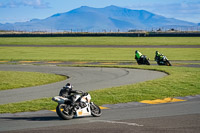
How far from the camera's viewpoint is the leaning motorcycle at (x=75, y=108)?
510 inches

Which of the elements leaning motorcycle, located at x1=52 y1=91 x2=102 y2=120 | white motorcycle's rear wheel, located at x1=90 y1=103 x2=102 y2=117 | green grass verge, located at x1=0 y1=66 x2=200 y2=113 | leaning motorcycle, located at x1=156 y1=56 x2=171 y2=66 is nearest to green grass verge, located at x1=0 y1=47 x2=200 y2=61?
leaning motorcycle, located at x1=156 y1=56 x2=171 y2=66

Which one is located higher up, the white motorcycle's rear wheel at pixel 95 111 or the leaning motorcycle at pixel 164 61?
the white motorcycle's rear wheel at pixel 95 111

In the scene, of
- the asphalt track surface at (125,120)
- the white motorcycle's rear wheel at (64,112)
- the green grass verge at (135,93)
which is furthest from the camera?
the green grass verge at (135,93)

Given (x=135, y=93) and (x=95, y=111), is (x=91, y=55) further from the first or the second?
(x=95, y=111)

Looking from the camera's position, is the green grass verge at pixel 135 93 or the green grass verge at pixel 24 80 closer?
the green grass verge at pixel 135 93

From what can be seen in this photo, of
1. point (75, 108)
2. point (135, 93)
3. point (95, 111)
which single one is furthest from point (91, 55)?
point (75, 108)

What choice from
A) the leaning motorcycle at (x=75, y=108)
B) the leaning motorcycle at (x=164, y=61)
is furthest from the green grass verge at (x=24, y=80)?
the leaning motorcycle at (x=164, y=61)

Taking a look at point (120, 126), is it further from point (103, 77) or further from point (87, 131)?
point (103, 77)

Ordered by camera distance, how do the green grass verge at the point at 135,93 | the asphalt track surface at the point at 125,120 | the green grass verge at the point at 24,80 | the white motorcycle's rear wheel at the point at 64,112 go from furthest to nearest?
the green grass verge at the point at 24,80
the green grass verge at the point at 135,93
the white motorcycle's rear wheel at the point at 64,112
the asphalt track surface at the point at 125,120

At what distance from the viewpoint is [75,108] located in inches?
522

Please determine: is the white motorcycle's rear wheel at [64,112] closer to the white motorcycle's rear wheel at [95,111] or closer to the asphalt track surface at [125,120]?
the asphalt track surface at [125,120]

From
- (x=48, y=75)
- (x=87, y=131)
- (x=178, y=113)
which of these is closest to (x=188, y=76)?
(x=48, y=75)

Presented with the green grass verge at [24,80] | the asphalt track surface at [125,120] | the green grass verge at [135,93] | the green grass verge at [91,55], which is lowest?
the green grass verge at [91,55]

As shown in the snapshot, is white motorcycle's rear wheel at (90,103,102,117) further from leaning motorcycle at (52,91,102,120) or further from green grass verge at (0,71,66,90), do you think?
green grass verge at (0,71,66,90)
